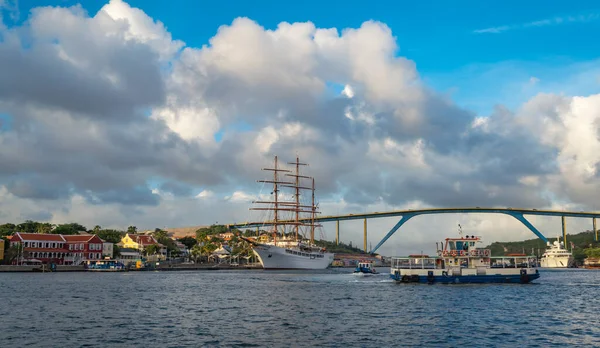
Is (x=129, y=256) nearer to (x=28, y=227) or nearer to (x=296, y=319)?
(x=28, y=227)

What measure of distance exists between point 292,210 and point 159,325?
147383 mm

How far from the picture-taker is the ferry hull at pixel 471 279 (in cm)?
8019

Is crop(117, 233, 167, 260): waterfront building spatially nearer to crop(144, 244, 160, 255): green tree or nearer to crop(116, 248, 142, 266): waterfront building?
crop(144, 244, 160, 255): green tree

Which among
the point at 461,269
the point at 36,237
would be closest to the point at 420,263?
the point at 461,269

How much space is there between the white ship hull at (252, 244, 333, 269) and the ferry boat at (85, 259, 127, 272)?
36.5m

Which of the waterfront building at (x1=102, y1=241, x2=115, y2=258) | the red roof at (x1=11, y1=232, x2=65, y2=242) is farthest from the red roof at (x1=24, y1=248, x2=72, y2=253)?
the waterfront building at (x1=102, y1=241, x2=115, y2=258)

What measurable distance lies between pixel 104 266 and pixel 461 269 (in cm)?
9329

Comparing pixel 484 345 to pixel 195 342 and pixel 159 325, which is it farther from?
pixel 159 325

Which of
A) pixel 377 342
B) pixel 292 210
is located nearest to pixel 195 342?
pixel 377 342

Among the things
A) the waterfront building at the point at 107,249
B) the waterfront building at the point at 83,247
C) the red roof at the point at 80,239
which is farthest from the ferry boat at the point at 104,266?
the waterfront building at the point at 107,249

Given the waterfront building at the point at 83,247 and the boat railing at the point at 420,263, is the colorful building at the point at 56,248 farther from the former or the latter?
the boat railing at the point at 420,263

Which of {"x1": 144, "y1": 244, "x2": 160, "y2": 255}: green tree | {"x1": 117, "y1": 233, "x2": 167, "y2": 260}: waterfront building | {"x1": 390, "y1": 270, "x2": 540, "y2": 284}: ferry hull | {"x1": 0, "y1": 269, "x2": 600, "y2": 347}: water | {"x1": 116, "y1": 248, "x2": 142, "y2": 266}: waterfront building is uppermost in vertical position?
{"x1": 117, "y1": 233, "x2": 167, "y2": 260}: waterfront building

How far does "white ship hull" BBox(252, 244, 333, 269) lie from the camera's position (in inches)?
6132

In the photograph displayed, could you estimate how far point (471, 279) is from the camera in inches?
3159
